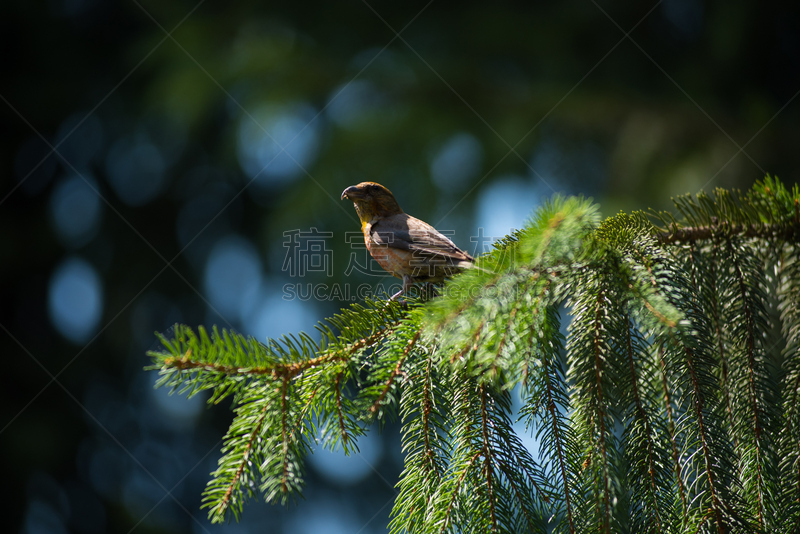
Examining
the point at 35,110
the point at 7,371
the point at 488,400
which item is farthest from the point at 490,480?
the point at 35,110

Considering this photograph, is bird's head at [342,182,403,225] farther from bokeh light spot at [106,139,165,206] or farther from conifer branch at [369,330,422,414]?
bokeh light spot at [106,139,165,206]

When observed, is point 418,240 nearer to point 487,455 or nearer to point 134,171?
point 487,455

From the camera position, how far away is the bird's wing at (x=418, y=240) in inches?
140

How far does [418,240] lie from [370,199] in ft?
3.30

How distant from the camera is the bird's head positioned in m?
4.57

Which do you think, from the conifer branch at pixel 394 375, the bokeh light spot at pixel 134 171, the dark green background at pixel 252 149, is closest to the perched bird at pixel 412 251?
the conifer branch at pixel 394 375

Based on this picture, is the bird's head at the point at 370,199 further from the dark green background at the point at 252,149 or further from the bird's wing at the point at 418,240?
the dark green background at the point at 252,149

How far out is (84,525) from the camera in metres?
6.94

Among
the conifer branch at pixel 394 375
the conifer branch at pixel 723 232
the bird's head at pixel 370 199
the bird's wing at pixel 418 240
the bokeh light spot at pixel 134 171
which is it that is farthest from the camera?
the bokeh light spot at pixel 134 171

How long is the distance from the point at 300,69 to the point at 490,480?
5.89 meters

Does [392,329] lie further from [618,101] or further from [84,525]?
[84,525]

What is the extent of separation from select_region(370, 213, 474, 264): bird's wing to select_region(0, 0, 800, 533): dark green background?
2.25 m

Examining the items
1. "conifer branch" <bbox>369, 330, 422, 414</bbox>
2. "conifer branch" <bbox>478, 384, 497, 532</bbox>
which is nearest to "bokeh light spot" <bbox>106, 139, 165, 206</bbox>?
"conifer branch" <bbox>369, 330, 422, 414</bbox>

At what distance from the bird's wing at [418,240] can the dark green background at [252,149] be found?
7.38 ft
